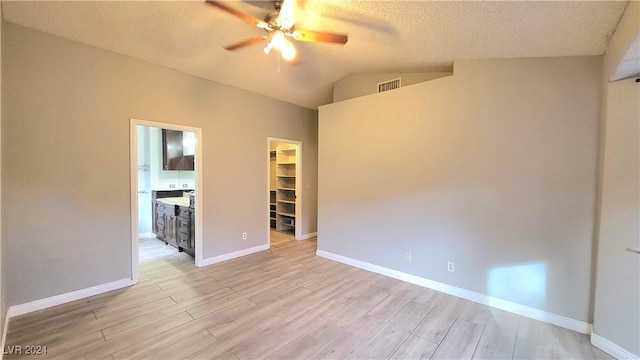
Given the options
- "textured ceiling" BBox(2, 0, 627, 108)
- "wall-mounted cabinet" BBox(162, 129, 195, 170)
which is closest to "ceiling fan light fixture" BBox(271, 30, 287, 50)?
"textured ceiling" BBox(2, 0, 627, 108)

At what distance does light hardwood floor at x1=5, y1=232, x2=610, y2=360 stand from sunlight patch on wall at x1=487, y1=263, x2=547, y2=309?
8.2 inches

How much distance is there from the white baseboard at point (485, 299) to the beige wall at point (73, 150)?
104 inches

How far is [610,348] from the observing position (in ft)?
6.89

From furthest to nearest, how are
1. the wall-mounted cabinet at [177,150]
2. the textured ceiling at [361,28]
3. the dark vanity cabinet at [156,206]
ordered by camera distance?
the wall-mounted cabinet at [177,150] < the dark vanity cabinet at [156,206] < the textured ceiling at [361,28]

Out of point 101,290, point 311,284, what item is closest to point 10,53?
point 101,290

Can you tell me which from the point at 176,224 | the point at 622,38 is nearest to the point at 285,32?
the point at 622,38

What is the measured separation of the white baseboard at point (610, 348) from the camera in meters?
2.00

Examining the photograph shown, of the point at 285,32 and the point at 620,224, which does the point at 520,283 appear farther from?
the point at 285,32

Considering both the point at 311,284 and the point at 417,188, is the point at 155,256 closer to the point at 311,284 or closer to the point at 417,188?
the point at 311,284

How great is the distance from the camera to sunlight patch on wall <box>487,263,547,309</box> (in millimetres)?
2602

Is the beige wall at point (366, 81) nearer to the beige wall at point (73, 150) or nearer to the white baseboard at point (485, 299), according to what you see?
the beige wall at point (73, 150)

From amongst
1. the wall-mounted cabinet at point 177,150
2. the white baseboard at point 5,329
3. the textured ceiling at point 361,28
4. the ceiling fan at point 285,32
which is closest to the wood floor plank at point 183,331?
the white baseboard at point 5,329

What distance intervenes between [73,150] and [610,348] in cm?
547

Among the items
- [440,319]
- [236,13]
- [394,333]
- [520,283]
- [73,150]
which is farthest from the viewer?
[73,150]
